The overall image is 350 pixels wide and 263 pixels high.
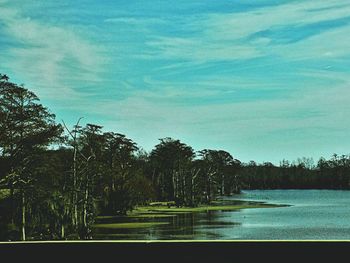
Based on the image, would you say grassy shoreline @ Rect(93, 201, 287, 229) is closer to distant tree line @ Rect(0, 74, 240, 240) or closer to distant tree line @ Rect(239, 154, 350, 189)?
distant tree line @ Rect(0, 74, 240, 240)

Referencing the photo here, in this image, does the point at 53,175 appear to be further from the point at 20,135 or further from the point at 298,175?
the point at 298,175

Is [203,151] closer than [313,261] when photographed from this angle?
No

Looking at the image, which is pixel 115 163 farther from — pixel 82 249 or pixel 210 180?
pixel 82 249

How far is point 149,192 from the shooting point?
60.8 meters

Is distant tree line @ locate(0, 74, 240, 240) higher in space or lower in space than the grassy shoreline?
higher

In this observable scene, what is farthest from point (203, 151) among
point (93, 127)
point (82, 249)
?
point (82, 249)

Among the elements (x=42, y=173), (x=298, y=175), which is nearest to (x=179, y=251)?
(x=42, y=173)

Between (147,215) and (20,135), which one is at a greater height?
(20,135)

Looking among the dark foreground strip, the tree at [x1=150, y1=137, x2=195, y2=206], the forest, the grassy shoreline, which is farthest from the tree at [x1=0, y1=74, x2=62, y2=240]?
the tree at [x1=150, y1=137, x2=195, y2=206]

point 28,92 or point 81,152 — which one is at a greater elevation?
point 28,92

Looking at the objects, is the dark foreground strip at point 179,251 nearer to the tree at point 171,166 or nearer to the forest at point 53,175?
the forest at point 53,175

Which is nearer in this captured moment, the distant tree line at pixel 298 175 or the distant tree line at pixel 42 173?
the distant tree line at pixel 42 173

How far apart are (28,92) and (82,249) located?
28.7 meters

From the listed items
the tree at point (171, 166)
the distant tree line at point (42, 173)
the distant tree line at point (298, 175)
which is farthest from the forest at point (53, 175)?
the distant tree line at point (298, 175)
